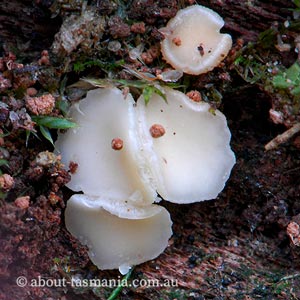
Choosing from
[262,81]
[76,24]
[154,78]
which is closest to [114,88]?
[154,78]

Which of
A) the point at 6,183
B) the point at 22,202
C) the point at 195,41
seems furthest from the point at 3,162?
the point at 195,41

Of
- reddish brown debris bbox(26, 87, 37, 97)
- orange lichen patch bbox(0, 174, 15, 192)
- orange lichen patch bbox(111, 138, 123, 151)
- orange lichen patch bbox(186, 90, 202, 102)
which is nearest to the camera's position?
orange lichen patch bbox(0, 174, 15, 192)

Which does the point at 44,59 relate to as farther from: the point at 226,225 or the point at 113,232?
the point at 226,225

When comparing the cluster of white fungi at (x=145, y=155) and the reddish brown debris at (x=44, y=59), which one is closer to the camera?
the cluster of white fungi at (x=145, y=155)

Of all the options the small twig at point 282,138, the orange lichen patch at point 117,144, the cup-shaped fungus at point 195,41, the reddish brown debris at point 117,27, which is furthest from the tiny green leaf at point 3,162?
the small twig at point 282,138

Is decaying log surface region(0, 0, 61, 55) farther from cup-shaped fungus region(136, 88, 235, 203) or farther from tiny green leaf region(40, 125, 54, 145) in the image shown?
cup-shaped fungus region(136, 88, 235, 203)

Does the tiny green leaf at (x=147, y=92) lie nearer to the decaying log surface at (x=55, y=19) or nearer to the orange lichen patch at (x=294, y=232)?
the decaying log surface at (x=55, y=19)

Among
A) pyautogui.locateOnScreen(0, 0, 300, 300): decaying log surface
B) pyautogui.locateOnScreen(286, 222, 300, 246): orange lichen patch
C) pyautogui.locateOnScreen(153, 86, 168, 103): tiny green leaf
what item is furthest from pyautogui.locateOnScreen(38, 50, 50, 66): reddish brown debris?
pyautogui.locateOnScreen(286, 222, 300, 246): orange lichen patch
